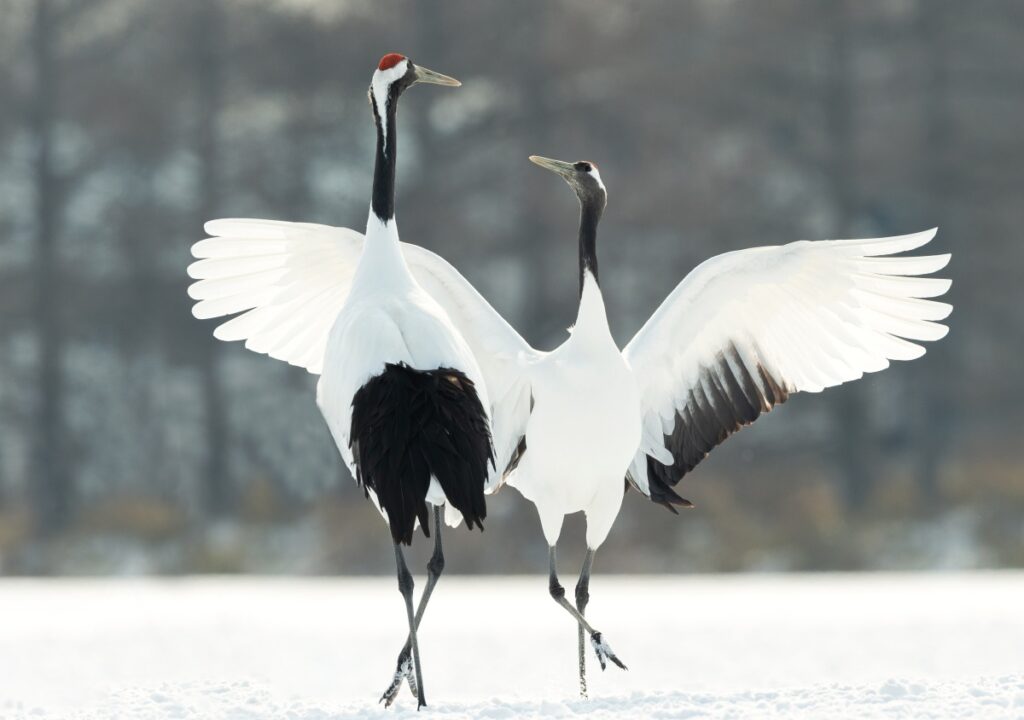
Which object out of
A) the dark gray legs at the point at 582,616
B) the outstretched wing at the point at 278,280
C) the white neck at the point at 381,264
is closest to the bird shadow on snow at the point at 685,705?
the dark gray legs at the point at 582,616

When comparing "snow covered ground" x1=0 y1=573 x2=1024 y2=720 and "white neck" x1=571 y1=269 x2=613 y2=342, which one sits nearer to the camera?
"snow covered ground" x1=0 y1=573 x2=1024 y2=720

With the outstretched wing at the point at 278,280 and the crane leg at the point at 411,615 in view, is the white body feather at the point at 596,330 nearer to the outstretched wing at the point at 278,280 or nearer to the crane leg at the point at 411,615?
the outstretched wing at the point at 278,280

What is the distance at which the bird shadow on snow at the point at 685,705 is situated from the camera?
18.5 ft

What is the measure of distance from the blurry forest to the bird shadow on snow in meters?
12.7

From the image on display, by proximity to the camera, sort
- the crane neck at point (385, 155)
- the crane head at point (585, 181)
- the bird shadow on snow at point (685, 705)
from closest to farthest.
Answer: the bird shadow on snow at point (685, 705), the crane neck at point (385, 155), the crane head at point (585, 181)

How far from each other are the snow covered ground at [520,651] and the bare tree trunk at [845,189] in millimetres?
5628

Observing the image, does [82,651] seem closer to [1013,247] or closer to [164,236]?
[164,236]

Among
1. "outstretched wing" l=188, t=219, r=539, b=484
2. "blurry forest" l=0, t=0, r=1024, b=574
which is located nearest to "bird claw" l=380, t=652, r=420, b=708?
"outstretched wing" l=188, t=219, r=539, b=484

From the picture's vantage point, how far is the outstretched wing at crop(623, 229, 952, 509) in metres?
7.18

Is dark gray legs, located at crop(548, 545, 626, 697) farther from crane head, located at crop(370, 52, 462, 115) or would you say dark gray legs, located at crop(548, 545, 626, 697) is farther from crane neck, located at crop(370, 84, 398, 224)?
crane head, located at crop(370, 52, 462, 115)

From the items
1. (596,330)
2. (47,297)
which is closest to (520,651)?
(596,330)

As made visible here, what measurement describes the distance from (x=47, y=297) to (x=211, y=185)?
229 centimetres

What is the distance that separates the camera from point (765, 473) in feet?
61.4

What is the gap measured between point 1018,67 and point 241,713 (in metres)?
16.6
